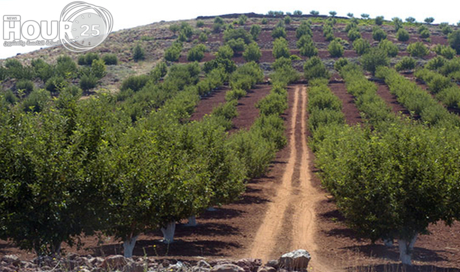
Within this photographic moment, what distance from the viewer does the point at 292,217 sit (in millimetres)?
26484

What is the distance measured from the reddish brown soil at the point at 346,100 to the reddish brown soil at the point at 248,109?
39.5ft

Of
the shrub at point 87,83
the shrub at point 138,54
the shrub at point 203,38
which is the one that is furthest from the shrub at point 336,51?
the shrub at point 87,83

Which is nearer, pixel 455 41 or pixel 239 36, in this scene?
pixel 455 41

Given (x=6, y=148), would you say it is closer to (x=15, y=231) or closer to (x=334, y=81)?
(x=15, y=231)

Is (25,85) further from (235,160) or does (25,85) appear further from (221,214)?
(235,160)

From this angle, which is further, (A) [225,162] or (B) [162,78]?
(B) [162,78]

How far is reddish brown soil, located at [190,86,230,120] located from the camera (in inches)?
2547

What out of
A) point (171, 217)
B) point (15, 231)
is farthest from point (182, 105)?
point (15, 231)

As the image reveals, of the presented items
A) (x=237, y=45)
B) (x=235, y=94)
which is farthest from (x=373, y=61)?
(x=237, y=45)

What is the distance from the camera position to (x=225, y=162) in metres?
22.2

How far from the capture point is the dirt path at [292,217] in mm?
19766

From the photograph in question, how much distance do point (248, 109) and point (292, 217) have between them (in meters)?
42.5

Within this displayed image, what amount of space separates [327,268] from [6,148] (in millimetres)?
11080

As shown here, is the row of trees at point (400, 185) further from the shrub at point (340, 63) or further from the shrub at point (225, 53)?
the shrub at point (225, 53)
